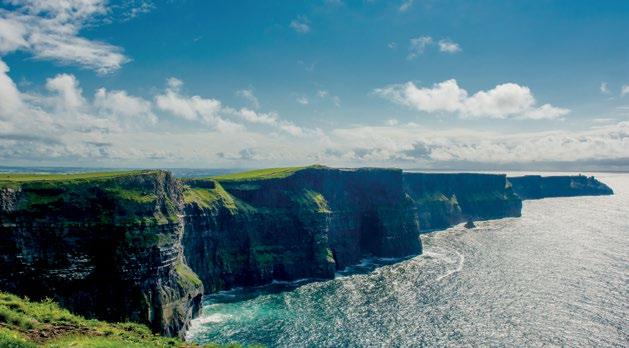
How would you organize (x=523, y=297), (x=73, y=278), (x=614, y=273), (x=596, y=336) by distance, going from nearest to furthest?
(x=73, y=278), (x=596, y=336), (x=523, y=297), (x=614, y=273)

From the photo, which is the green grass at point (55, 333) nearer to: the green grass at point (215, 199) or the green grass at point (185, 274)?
the green grass at point (185, 274)

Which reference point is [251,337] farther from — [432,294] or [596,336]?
[596,336]

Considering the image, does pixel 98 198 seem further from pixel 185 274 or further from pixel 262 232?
pixel 262 232

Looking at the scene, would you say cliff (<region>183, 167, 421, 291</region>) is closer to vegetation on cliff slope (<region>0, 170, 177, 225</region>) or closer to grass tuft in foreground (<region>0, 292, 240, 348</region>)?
vegetation on cliff slope (<region>0, 170, 177, 225</region>)

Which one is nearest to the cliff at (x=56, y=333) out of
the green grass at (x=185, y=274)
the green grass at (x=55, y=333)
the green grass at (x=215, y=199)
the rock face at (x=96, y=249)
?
the green grass at (x=55, y=333)

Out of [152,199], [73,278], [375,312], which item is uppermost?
[152,199]

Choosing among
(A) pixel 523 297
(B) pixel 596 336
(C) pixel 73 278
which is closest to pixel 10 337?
(C) pixel 73 278

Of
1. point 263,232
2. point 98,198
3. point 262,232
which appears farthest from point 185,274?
point 263,232
